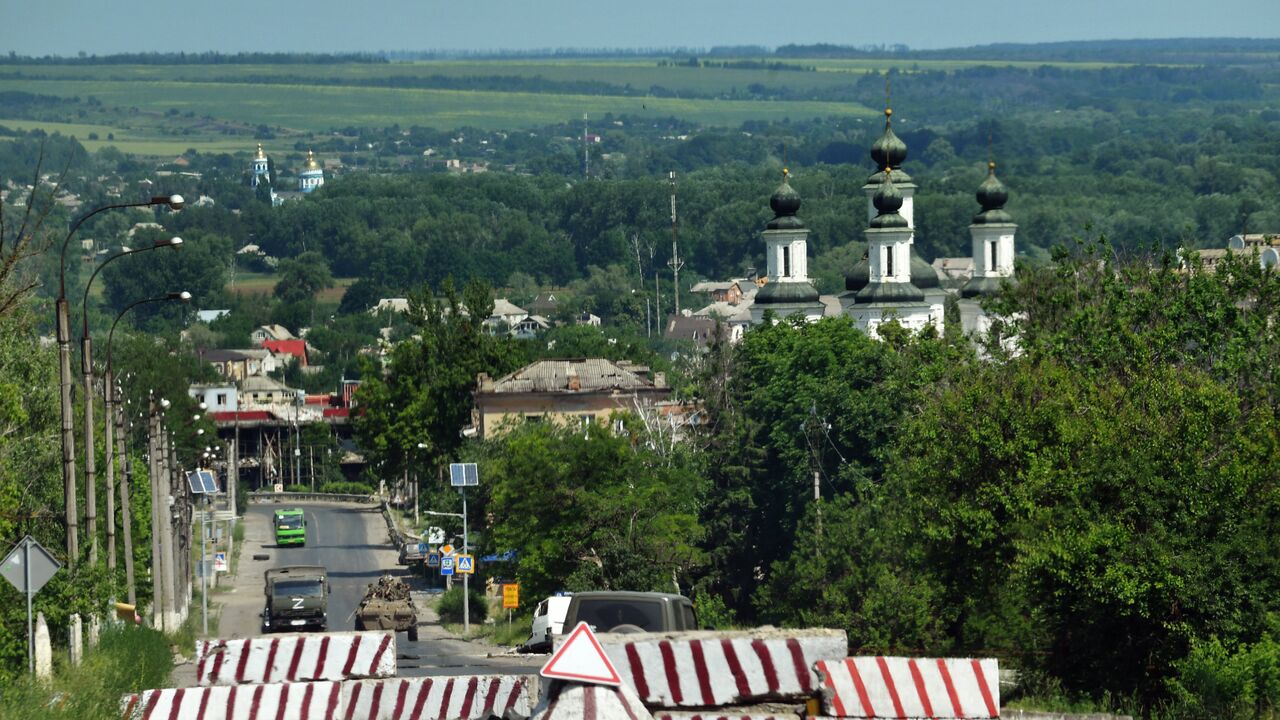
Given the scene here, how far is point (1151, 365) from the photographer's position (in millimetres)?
40000

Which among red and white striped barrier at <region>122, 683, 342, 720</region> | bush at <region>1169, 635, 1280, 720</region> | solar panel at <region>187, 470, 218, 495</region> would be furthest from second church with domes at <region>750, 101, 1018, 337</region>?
red and white striped barrier at <region>122, 683, 342, 720</region>

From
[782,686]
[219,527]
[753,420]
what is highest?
[782,686]

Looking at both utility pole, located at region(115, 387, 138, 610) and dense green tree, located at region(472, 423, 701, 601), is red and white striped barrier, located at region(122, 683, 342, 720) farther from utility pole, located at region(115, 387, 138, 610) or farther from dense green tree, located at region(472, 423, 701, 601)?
dense green tree, located at region(472, 423, 701, 601)

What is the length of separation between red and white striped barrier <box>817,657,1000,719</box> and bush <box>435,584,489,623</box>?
42.9 metres

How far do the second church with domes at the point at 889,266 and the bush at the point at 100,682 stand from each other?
62958mm

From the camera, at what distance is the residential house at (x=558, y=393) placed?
294ft

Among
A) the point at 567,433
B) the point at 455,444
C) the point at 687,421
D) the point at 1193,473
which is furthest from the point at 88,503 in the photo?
the point at 455,444

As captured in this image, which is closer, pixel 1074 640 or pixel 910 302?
pixel 1074 640

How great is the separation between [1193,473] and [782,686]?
1510cm

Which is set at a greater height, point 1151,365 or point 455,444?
point 1151,365

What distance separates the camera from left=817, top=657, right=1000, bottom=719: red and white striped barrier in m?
18.4

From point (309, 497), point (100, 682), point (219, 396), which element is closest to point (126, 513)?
point (100, 682)

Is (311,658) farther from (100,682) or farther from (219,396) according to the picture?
(219,396)

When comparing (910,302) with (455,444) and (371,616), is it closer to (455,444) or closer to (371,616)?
(455,444)
